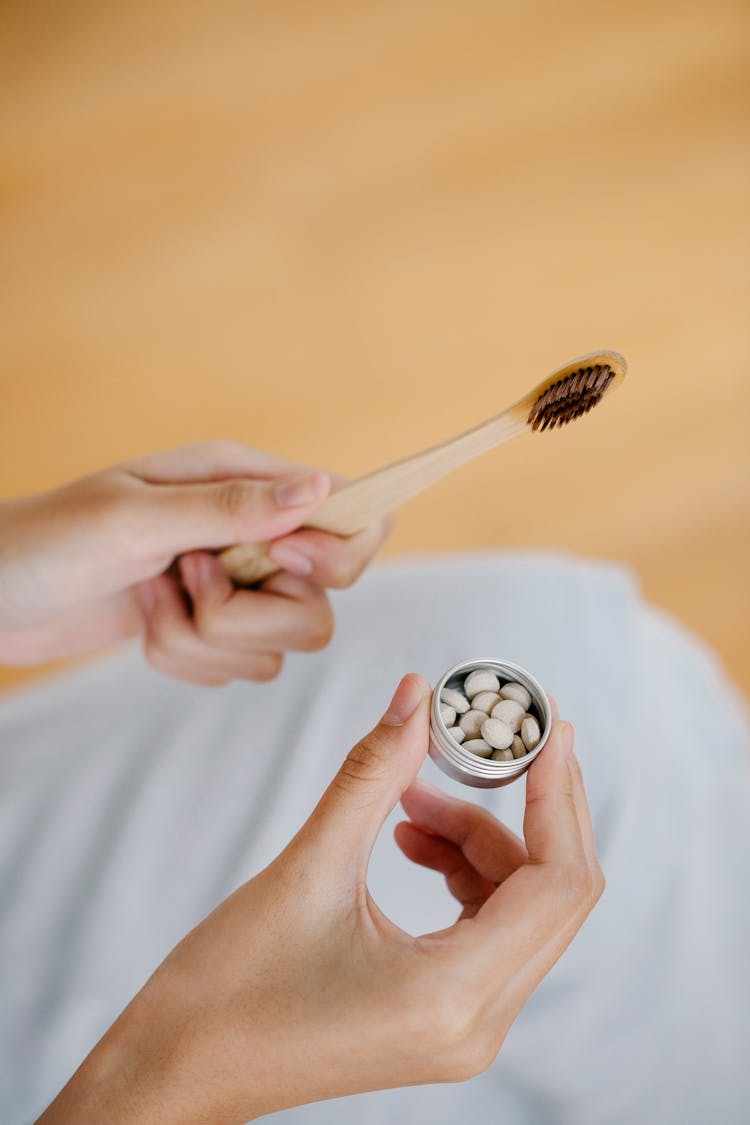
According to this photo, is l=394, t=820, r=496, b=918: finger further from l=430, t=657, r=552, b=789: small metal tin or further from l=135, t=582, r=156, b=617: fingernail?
l=135, t=582, r=156, b=617: fingernail

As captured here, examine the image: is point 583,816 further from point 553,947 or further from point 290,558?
point 290,558

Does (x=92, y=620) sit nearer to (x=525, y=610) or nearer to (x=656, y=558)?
(x=525, y=610)

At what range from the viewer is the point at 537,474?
2.79 feet

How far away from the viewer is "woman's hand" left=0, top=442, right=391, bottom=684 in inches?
17.4

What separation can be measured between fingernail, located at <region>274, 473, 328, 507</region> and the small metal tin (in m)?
0.14

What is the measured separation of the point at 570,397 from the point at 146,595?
0.29 meters

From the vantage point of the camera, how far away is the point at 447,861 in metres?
0.39

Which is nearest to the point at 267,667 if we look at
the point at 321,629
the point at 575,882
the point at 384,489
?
the point at 321,629

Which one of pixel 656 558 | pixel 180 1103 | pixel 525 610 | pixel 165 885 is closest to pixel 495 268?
pixel 656 558

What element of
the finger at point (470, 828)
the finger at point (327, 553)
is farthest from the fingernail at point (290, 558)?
the finger at point (470, 828)

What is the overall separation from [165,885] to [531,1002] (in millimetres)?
186

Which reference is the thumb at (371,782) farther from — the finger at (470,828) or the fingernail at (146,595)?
the fingernail at (146,595)

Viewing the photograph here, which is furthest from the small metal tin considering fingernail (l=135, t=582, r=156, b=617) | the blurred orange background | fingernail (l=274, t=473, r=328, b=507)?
the blurred orange background

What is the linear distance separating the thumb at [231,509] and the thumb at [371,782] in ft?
0.50
